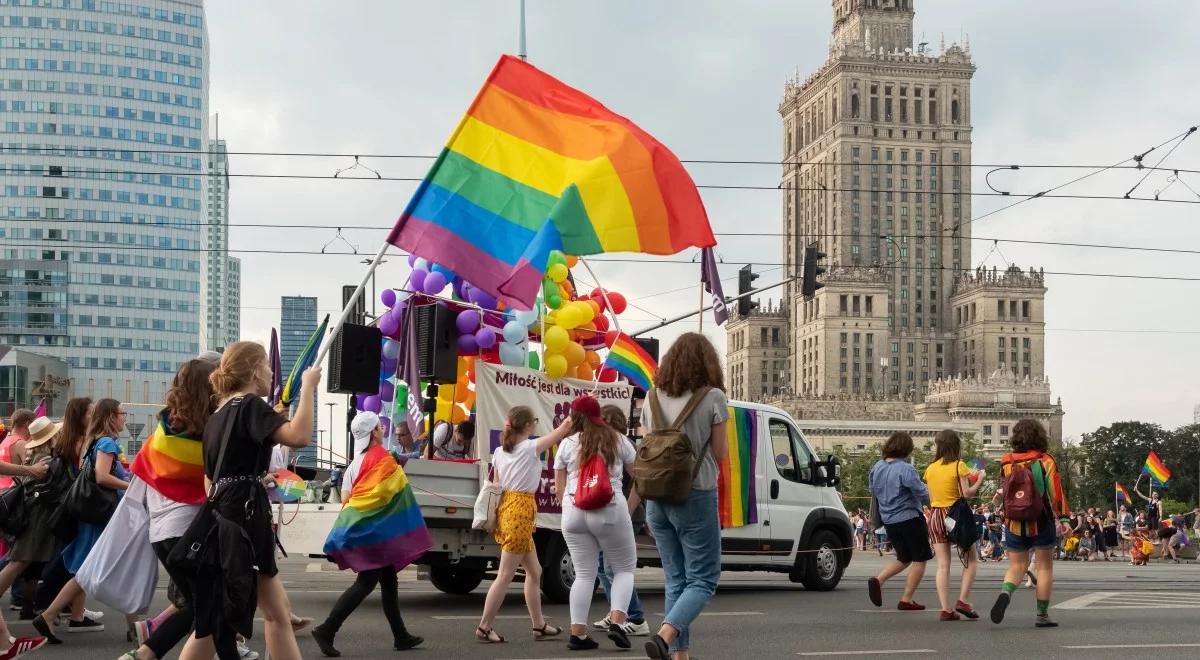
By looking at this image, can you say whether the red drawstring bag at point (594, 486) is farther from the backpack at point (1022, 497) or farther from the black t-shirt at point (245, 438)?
the backpack at point (1022, 497)

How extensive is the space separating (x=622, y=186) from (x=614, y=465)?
413cm

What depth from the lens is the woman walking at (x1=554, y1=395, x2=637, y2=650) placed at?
32.4 ft

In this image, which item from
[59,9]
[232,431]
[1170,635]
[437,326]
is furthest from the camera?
[59,9]

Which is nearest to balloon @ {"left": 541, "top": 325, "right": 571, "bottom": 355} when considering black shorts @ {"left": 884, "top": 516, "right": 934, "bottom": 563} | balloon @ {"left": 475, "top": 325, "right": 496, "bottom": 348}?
balloon @ {"left": 475, "top": 325, "right": 496, "bottom": 348}

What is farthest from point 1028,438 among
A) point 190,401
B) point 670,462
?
point 190,401

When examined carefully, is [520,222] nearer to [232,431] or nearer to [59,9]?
[232,431]

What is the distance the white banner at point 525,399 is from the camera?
45.3ft

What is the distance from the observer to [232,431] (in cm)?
664

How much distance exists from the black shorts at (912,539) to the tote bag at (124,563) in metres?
7.09

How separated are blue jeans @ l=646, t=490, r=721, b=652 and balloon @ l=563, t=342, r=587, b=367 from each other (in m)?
7.55

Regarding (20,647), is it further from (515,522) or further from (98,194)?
(98,194)

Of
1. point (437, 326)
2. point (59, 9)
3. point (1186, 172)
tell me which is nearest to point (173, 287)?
point (59, 9)

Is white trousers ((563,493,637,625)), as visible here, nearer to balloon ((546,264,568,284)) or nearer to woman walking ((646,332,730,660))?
woman walking ((646,332,730,660))

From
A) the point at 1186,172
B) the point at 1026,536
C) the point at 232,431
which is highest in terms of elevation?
the point at 1186,172
